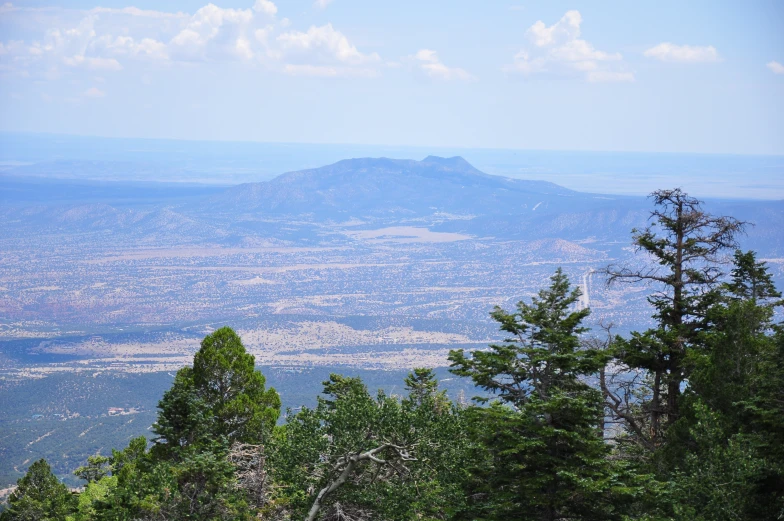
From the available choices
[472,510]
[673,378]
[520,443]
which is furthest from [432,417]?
[673,378]

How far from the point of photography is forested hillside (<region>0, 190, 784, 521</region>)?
1303cm

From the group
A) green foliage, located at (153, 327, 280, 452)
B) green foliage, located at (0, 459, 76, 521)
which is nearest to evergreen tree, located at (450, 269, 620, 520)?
green foliage, located at (153, 327, 280, 452)

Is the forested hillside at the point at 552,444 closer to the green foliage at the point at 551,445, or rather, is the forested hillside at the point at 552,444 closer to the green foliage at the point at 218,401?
the green foliage at the point at 551,445

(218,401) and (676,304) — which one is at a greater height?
(676,304)

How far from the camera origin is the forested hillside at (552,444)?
1303 centimetres

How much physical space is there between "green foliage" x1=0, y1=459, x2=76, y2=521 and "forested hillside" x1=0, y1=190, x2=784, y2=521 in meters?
6.04

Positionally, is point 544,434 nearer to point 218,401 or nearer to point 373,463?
point 373,463

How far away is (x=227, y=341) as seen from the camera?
24109mm

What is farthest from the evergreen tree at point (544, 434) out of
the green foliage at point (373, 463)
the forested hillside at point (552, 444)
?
the green foliage at point (373, 463)

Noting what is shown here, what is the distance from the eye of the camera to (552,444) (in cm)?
1324

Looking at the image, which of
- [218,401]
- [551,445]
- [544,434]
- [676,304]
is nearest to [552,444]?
[551,445]

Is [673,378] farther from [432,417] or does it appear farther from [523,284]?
[523,284]

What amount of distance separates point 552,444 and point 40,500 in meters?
19.4

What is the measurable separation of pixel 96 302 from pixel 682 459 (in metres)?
161
